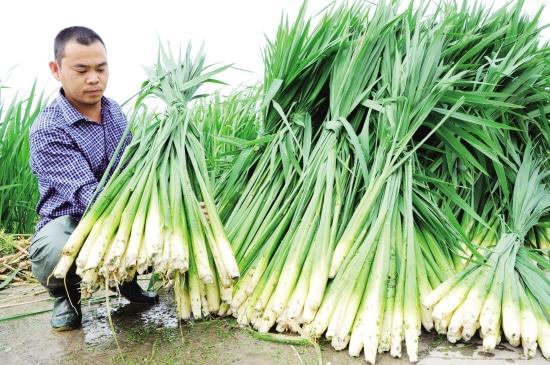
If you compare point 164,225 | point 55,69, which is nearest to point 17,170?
point 55,69

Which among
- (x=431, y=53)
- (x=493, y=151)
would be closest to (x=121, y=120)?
(x=431, y=53)

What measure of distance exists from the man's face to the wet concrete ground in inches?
43.6

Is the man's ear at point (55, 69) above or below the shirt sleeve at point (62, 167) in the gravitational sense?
above

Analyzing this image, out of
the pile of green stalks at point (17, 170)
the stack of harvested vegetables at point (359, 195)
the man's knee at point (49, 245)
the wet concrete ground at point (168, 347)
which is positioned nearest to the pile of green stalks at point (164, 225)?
the stack of harvested vegetables at point (359, 195)

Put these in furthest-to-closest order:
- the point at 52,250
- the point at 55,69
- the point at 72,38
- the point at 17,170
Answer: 1. the point at 17,170
2. the point at 55,69
3. the point at 72,38
4. the point at 52,250

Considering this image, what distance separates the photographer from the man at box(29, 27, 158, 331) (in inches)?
97.2

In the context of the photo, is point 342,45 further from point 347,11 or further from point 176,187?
point 176,187

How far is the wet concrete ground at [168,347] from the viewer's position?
80.0 inches

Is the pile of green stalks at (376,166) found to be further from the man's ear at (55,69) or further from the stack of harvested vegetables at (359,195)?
the man's ear at (55,69)

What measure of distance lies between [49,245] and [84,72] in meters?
0.84

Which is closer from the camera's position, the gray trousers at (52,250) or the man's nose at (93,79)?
the gray trousers at (52,250)

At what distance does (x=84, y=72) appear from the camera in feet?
8.52

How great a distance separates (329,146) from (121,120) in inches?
46.0

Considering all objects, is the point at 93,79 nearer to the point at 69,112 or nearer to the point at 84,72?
the point at 84,72
